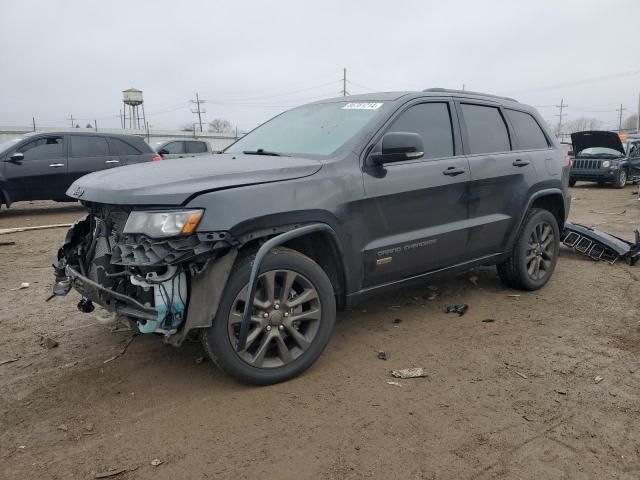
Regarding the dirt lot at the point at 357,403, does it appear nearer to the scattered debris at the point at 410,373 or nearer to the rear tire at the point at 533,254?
the scattered debris at the point at 410,373

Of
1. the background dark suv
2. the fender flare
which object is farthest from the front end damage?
the background dark suv

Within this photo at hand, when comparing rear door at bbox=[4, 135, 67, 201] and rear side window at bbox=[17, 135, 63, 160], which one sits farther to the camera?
rear side window at bbox=[17, 135, 63, 160]

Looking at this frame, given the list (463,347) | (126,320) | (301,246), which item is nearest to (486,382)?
(463,347)

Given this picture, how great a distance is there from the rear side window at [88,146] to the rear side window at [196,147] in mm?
4991

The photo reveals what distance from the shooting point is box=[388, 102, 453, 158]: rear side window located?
401cm

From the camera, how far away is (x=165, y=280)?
2801 mm

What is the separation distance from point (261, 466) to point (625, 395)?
216 cm

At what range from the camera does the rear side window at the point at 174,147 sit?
615 inches

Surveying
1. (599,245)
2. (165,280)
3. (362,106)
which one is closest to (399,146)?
(362,106)

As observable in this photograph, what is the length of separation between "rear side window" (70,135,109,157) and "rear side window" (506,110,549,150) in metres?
8.84

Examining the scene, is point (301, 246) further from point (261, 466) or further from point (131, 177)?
point (261, 466)

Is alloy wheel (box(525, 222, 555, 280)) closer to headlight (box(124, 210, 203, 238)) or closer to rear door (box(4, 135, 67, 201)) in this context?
headlight (box(124, 210, 203, 238))

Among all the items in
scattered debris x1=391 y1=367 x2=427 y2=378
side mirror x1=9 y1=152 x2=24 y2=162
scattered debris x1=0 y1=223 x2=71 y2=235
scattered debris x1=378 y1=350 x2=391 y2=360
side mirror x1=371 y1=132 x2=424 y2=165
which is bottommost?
scattered debris x1=391 y1=367 x2=427 y2=378

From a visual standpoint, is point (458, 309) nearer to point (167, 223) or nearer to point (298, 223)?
point (298, 223)
